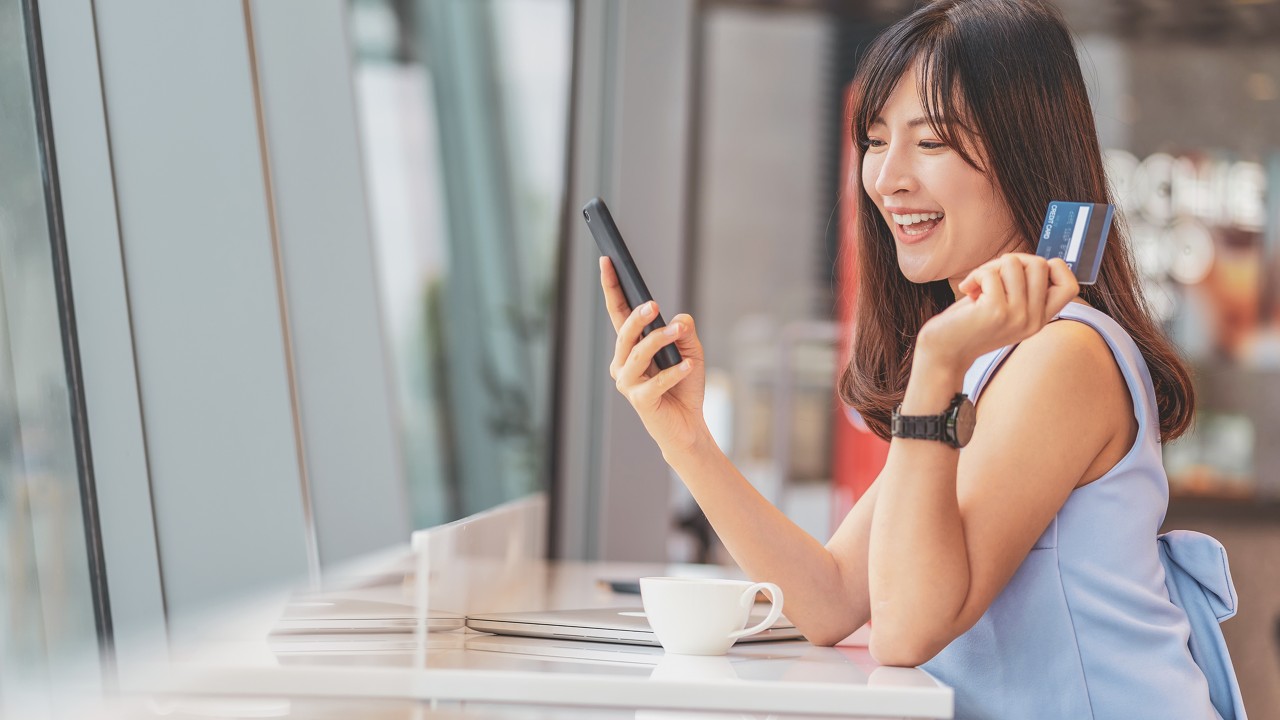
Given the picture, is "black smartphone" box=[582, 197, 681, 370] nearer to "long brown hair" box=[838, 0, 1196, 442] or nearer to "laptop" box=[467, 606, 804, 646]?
"laptop" box=[467, 606, 804, 646]

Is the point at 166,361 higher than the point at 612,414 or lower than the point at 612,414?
higher

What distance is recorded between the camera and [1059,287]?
87 cm

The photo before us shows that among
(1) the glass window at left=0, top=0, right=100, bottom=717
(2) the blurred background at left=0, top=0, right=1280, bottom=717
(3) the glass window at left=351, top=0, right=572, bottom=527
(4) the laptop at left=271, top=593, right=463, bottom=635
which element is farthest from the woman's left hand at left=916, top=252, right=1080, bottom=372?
(3) the glass window at left=351, top=0, right=572, bottom=527

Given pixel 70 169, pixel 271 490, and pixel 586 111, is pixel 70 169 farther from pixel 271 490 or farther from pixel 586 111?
pixel 586 111

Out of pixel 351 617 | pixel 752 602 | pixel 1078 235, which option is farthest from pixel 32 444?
pixel 1078 235

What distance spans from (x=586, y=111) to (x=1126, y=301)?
1991 mm

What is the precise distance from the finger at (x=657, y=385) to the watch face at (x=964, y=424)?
0.77 ft

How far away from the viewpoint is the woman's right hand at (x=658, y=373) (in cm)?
98

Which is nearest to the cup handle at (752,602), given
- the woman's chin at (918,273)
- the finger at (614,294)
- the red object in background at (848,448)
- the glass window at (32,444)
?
the finger at (614,294)

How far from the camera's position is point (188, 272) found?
3.95 ft

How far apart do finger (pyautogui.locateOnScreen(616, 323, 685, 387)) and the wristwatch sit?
20cm

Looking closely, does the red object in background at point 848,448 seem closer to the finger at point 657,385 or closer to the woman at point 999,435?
the woman at point 999,435

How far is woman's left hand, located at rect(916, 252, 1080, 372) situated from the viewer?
0.86 metres

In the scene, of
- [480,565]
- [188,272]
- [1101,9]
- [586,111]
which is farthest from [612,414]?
[1101,9]
